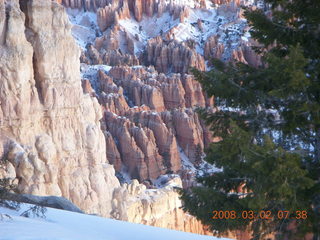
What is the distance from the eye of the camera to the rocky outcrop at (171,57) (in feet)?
157

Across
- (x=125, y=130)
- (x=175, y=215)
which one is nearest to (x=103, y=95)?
(x=125, y=130)

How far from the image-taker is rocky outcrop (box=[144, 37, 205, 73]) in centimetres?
4772

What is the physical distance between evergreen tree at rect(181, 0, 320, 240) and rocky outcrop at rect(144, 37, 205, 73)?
42.1 metres

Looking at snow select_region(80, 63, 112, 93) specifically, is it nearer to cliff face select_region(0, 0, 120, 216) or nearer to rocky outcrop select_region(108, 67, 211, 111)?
rocky outcrop select_region(108, 67, 211, 111)

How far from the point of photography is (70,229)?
5.97 m

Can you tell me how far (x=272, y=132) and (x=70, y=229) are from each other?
316cm

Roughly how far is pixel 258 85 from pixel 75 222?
386cm

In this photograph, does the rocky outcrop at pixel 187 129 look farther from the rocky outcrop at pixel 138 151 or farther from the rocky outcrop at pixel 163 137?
the rocky outcrop at pixel 138 151

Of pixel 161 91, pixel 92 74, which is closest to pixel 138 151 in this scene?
pixel 161 91

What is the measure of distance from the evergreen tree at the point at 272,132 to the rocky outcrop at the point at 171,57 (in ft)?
138

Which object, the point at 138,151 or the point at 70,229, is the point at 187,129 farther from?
the point at 70,229

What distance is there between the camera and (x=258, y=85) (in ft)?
16.0
